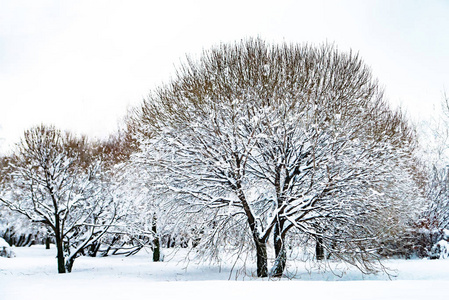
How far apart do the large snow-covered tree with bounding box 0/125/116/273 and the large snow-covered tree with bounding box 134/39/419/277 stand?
4740mm

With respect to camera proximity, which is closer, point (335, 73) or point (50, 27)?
point (50, 27)

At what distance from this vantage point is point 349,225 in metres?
10.6

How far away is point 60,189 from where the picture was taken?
44.1ft

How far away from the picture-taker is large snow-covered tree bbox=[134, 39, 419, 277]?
9672 millimetres

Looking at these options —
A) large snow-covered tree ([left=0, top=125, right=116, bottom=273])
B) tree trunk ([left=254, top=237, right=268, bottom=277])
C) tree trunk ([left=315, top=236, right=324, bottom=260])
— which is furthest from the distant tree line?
large snow-covered tree ([left=0, top=125, right=116, bottom=273])

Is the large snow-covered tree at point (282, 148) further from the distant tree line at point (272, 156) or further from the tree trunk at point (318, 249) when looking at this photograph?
the tree trunk at point (318, 249)

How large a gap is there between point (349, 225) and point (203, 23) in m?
7.26

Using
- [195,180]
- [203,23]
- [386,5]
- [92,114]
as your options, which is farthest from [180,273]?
[92,114]

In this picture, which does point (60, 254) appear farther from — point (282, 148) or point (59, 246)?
point (282, 148)

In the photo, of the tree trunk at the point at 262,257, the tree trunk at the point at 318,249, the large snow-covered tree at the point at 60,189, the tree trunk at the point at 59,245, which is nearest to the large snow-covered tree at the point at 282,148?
the tree trunk at the point at 262,257

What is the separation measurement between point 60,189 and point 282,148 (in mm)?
8500

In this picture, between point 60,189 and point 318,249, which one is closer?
point 318,249

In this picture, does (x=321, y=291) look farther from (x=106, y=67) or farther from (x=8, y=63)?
(x=106, y=67)

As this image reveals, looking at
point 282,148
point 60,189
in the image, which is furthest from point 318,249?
point 60,189
